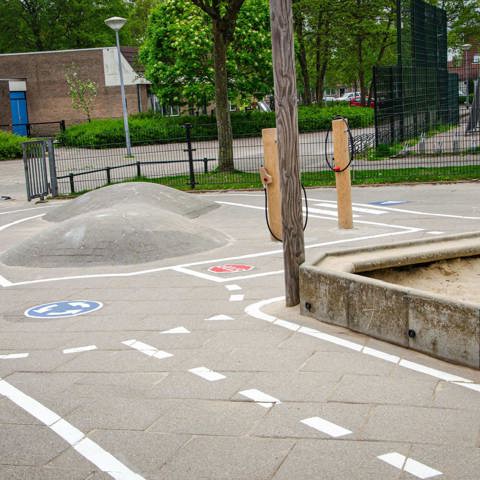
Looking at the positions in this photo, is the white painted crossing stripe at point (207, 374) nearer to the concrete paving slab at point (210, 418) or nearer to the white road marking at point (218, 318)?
the concrete paving slab at point (210, 418)

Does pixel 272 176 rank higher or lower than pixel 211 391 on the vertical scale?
higher

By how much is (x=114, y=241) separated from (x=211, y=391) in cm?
636

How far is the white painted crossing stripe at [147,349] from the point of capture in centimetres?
689

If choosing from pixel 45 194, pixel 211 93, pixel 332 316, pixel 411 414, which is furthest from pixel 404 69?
pixel 411 414

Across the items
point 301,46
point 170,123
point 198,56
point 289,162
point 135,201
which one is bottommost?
point 135,201

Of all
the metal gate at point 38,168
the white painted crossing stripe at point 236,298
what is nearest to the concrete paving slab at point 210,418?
the white painted crossing stripe at point 236,298

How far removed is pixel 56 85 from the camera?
55.2 m

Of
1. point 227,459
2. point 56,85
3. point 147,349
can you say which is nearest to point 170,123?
point 56,85

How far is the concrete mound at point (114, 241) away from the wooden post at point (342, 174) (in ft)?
6.50

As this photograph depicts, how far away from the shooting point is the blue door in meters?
54.5

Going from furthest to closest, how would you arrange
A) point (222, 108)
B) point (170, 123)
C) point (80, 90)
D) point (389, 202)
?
point (80, 90) < point (170, 123) < point (222, 108) < point (389, 202)

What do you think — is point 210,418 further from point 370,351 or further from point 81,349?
point 81,349

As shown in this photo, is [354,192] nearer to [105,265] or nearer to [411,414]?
[105,265]

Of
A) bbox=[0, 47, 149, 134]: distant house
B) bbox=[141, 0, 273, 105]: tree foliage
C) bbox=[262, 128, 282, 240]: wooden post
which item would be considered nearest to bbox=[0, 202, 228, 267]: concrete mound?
bbox=[262, 128, 282, 240]: wooden post
